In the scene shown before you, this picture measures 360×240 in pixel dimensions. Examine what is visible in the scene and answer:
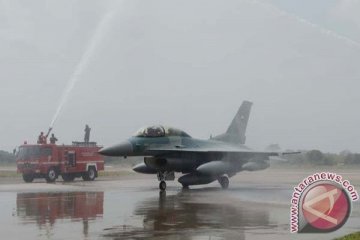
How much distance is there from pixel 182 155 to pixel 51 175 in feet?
36.2

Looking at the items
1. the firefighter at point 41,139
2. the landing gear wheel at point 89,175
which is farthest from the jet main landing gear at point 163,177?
the landing gear wheel at point 89,175

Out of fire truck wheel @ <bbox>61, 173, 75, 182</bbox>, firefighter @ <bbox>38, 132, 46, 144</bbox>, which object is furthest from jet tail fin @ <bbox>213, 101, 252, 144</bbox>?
firefighter @ <bbox>38, 132, 46, 144</bbox>

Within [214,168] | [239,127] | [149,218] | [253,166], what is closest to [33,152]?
[214,168]

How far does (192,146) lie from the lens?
2806cm

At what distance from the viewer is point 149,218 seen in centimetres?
1433

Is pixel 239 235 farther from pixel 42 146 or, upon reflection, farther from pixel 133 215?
pixel 42 146

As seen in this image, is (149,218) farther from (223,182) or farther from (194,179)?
(223,182)

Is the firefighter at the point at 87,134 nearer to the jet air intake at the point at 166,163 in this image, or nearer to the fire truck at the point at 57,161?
the fire truck at the point at 57,161

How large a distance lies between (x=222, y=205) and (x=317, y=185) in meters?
8.92

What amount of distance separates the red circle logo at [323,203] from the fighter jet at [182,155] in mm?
16153

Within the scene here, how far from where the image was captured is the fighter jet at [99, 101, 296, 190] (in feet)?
85.2

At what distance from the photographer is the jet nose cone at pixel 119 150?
25.3m

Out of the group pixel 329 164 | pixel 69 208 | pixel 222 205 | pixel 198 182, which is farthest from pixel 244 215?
pixel 329 164

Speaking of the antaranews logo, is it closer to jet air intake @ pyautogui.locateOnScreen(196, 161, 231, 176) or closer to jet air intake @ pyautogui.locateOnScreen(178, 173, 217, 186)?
jet air intake @ pyautogui.locateOnScreen(196, 161, 231, 176)
